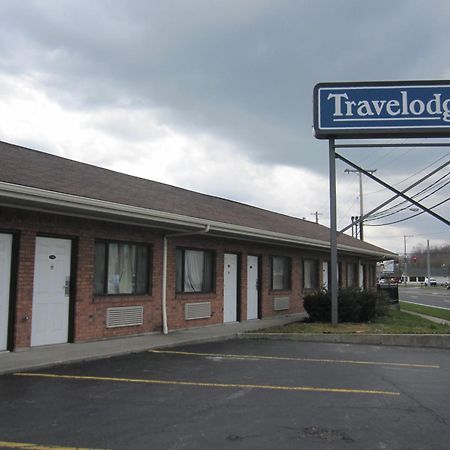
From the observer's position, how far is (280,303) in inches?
756

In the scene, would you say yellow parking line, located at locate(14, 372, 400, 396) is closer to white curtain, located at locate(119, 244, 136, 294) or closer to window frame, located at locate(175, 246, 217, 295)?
white curtain, located at locate(119, 244, 136, 294)

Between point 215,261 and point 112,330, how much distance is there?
4.48 meters

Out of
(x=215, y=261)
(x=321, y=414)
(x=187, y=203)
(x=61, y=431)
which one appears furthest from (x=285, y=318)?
(x=61, y=431)

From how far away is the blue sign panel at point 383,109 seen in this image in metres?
14.7

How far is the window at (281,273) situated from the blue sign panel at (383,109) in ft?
19.8

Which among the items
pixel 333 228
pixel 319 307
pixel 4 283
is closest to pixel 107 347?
pixel 4 283

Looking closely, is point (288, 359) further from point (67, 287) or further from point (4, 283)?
point (4, 283)

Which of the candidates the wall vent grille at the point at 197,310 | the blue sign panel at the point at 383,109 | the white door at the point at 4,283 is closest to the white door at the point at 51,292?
the white door at the point at 4,283

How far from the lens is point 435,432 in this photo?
17.8 ft

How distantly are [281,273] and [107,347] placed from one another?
406 inches

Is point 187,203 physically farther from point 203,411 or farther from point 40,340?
point 203,411

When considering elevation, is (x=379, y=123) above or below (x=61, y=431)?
above

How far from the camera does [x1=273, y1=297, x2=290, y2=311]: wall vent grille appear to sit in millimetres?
18880

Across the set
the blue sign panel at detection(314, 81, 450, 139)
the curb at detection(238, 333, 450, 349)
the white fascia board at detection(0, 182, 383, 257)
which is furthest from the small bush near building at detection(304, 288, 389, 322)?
the blue sign panel at detection(314, 81, 450, 139)
